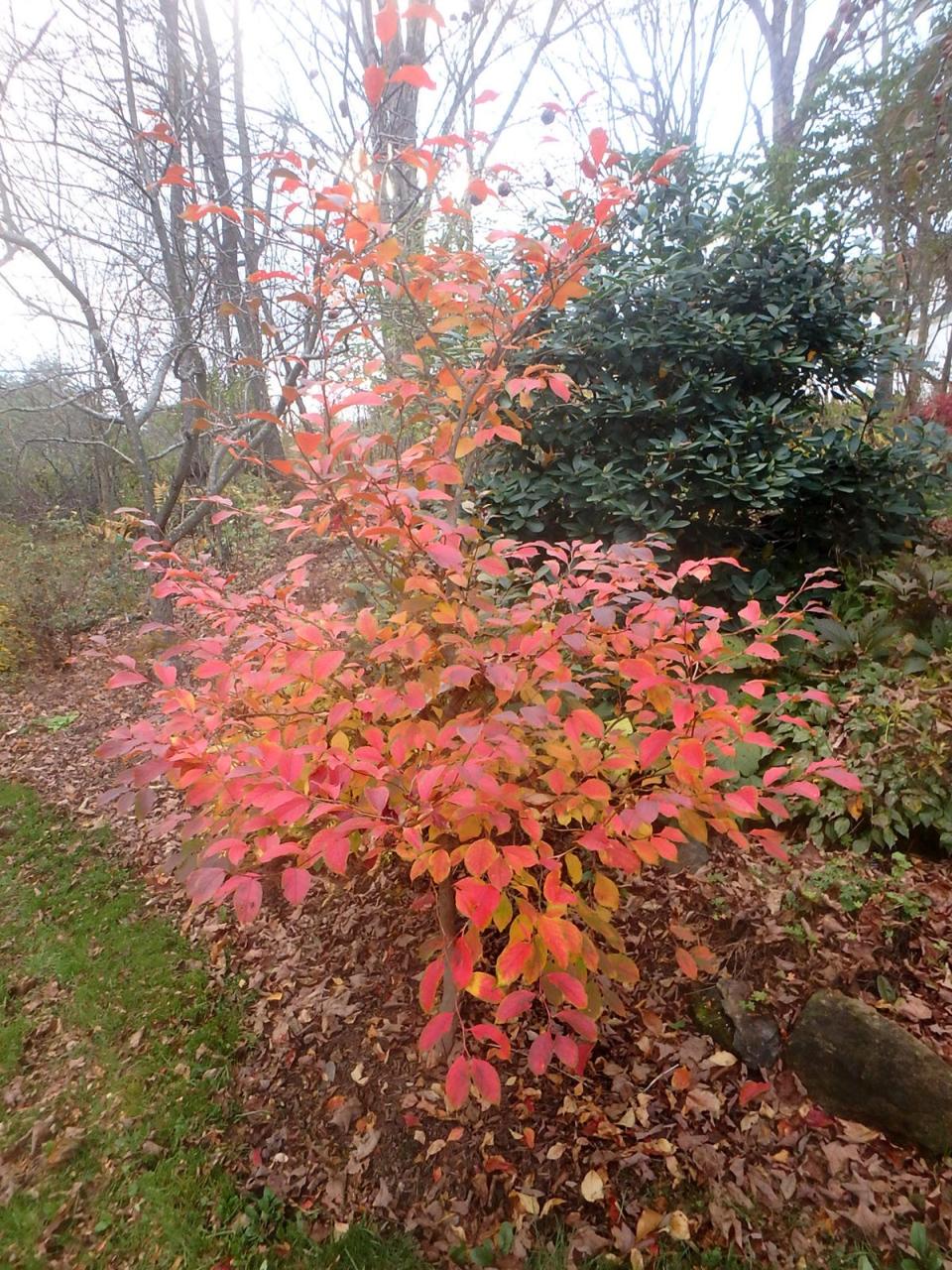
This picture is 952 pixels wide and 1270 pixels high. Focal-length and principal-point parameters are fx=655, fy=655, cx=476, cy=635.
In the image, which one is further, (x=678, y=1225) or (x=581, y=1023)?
(x=678, y=1225)

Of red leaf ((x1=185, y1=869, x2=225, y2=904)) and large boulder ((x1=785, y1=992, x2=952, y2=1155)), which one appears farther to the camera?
large boulder ((x1=785, y1=992, x2=952, y2=1155))

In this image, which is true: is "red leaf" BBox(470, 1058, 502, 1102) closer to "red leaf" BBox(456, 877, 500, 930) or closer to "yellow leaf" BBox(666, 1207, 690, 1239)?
"red leaf" BBox(456, 877, 500, 930)

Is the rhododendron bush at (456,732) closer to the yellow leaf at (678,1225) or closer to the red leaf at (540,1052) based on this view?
the red leaf at (540,1052)

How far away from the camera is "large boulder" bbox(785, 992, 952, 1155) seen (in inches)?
70.1

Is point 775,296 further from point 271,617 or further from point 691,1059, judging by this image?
point 691,1059

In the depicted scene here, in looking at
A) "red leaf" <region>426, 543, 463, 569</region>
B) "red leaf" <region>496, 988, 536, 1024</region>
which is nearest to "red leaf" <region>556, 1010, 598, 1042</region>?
"red leaf" <region>496, 988, 536, 1024</region>

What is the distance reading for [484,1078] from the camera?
1.48 metres

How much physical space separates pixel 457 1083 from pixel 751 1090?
3.52 ft

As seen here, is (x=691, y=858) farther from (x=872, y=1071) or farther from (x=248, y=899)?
(x=248, y=899)

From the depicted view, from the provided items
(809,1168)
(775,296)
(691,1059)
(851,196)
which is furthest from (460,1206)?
(851,196)

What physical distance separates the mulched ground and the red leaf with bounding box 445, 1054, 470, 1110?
2.28ft

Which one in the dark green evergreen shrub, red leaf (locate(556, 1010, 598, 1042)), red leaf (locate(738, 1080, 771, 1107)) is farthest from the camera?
the dark green evergreen shrub

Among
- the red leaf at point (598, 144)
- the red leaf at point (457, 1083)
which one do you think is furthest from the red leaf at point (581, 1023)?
the red leaf at point (598, 144)

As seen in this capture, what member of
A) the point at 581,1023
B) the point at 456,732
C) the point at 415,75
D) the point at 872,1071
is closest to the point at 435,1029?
the point at 581,1023
